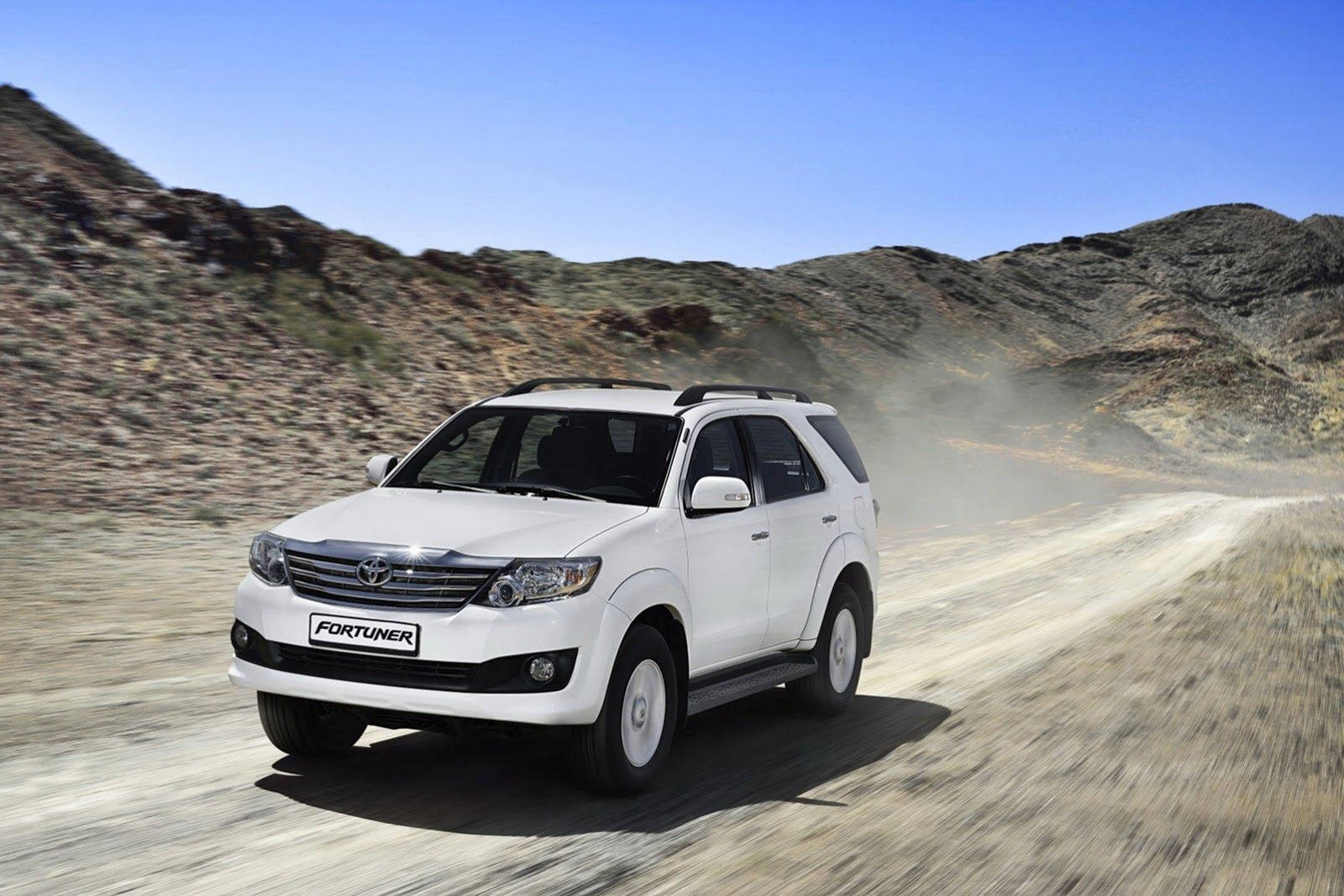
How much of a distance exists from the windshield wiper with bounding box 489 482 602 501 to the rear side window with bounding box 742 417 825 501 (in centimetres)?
127

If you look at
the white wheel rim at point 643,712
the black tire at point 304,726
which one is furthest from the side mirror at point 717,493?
the black tire at point 304,726

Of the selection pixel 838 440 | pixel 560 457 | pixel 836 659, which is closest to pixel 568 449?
pixel 560 457

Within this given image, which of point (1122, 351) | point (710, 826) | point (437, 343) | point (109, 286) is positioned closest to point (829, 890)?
point (710, 826)

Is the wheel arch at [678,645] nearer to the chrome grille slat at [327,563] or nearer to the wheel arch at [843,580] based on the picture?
the chrome grille slat at [327,563]

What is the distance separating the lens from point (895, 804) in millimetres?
6594

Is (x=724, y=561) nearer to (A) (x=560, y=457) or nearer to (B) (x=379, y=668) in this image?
(A) (x=560, y=457)

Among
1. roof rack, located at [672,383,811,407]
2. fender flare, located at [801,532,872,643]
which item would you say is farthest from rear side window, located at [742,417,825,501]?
fender flare, located at [801,532,872,643]

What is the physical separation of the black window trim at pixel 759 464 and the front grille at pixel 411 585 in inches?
90.0

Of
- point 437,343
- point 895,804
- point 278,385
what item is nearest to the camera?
point 895,804

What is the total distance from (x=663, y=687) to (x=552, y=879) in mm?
1529

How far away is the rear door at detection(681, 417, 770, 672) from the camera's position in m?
6.97

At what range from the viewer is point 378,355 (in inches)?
1237

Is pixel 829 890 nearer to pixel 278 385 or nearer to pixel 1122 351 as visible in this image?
pixel 278 385

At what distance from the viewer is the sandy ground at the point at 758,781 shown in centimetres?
545
